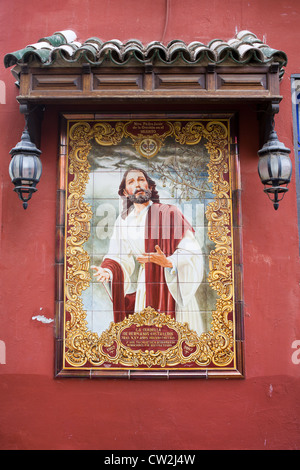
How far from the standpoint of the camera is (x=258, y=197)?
430 centimetres

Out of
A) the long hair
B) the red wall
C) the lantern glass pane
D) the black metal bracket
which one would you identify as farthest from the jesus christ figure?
the black metal bracket

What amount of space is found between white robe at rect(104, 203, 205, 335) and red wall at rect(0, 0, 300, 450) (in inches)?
21.0

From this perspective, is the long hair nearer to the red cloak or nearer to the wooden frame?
the red cloak

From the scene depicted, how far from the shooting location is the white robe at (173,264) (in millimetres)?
4164

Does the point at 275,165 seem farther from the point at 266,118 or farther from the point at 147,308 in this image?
the point at 147,308

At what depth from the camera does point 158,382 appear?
162 inches

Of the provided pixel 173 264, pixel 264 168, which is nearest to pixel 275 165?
pixel 264 168

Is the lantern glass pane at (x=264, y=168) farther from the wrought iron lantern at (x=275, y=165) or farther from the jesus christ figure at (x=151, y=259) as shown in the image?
the jesus christ figure at (x=151, y=259)

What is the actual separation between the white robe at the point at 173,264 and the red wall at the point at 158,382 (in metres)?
0.53

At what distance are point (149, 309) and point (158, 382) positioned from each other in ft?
2.39

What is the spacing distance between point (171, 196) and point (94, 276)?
1154mm

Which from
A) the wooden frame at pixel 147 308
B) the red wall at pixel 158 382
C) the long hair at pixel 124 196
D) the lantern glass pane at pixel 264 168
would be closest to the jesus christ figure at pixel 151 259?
the long hair at pixel 124 196

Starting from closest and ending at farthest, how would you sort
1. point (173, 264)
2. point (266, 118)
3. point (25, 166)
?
1. point (25, 166)
2. point (266, 118)
3. point (173, 264)

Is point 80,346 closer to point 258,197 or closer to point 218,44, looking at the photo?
point 258,197
